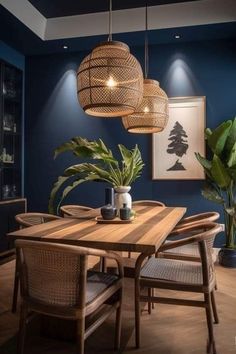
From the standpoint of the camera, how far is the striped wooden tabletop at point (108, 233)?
5.72ft

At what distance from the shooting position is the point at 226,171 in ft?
12.1

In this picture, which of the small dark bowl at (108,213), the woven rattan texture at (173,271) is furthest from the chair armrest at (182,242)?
the small dark bowl at (108,213)

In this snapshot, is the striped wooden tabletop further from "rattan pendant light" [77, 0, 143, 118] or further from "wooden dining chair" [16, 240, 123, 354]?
"rattan pendant light" [77, 0, 143, 118]

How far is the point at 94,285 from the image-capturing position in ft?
6.11

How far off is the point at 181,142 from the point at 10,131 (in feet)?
8.07

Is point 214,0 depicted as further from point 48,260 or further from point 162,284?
point 48,260

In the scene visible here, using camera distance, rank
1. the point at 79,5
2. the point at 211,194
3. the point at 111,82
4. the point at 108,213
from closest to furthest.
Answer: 1. the point at 111,82
2. the point at 108,213
3. the point at 211,194
4. the point at 79,5

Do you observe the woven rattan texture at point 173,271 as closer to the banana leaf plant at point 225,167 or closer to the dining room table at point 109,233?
the dining room table at point 109,233

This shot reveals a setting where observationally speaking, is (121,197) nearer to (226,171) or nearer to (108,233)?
(108,233)

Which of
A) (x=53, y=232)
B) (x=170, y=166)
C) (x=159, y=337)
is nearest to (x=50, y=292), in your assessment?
(x=53, y=232)

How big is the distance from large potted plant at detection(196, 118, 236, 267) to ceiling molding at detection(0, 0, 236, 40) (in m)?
1.41

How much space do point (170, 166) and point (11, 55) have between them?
285 cm

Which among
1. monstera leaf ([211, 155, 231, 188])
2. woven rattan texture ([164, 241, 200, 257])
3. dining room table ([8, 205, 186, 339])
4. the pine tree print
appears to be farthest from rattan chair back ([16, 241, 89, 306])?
the pine tree print

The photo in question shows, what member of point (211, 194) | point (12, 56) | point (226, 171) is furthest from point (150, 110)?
point (12, 56)
